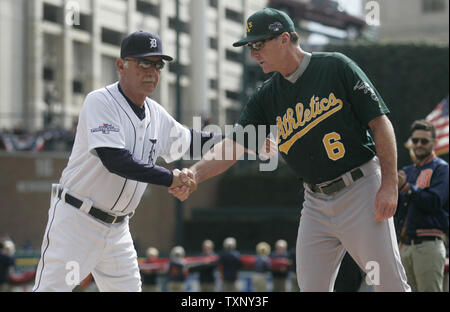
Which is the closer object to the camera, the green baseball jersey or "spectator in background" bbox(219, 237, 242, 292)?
the green baseball jersey

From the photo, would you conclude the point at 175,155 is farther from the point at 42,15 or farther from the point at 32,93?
the point at 42,15

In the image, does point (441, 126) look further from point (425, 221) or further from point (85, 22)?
point (85, 22)

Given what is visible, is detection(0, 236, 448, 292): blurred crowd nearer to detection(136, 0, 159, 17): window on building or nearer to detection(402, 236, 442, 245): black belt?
detection(402, 236, 442, 245): black belt

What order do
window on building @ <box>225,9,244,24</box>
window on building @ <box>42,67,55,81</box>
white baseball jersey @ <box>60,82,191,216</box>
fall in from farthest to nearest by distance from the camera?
window on building @ <box>225,9,244,24</box> → window on building @ <box>42,67,55,81</box> → white baseball jersey @ <box>60,82,191,216</box>

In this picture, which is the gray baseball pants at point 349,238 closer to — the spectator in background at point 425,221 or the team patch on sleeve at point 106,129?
the team patch on sleeve at point 106,129

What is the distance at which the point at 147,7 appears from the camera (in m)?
51.4

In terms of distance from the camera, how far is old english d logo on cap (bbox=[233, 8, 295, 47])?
16.8 feet

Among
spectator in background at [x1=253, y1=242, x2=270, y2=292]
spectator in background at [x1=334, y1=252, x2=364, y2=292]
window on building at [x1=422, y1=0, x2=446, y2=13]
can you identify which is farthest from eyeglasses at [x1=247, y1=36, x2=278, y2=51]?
window on building at [x1=422, y1=0, x2=446, y2=13]

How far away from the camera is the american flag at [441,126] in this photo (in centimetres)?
1145

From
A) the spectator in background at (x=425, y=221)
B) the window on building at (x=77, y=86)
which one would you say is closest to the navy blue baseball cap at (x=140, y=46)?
the spectator in background at (x=425, y=221)

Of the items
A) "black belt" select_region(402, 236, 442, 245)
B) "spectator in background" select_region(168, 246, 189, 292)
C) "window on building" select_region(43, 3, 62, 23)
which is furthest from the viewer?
"window on building" select_region(43, 3, 62, 23)

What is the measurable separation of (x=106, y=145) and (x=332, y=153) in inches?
62.6

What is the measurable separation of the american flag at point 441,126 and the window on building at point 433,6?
40264mm

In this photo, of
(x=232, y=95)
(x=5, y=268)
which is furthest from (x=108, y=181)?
(x=232, y=95)
